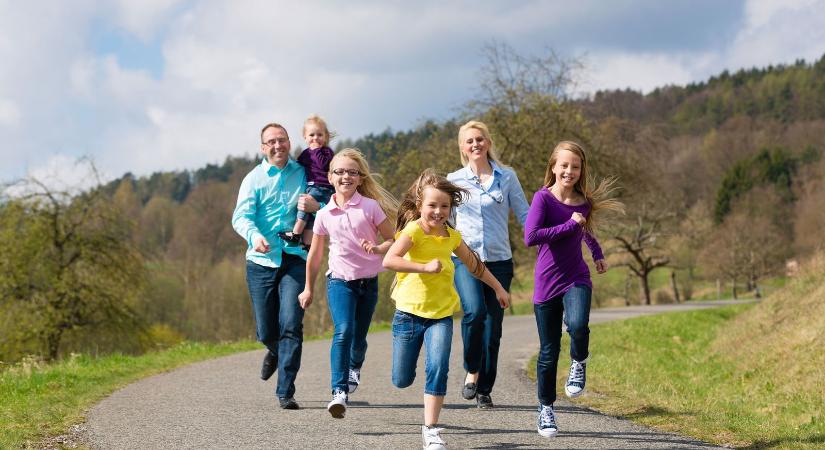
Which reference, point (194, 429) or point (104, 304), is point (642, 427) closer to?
point (194, 429)

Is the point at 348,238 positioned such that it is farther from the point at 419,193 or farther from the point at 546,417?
the point at 546,417

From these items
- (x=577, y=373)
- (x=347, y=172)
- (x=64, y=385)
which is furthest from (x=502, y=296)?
(x=64, y=385)

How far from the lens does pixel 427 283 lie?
5777 mm

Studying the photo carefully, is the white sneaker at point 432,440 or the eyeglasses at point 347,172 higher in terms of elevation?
the eyeglasses at point 347,172

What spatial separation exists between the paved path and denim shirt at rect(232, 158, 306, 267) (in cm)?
132

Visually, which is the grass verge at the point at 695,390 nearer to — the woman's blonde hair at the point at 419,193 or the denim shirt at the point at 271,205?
the woman's blonde hair at the point at 419,193

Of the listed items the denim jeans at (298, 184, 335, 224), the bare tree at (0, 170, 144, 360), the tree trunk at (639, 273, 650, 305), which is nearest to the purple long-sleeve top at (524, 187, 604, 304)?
the denim jeans at (298, 184, 335, 224)

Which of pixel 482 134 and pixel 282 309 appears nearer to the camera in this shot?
pixel 482 134

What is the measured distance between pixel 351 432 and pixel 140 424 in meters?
1.72

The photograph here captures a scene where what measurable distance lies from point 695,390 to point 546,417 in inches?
238

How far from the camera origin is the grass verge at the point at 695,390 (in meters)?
6.54

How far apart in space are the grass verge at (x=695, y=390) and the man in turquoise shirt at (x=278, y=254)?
269 centimetres

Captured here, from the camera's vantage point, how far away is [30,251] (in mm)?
30656

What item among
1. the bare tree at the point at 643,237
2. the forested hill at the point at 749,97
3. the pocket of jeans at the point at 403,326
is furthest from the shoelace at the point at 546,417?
the forested hill at the point at 749,97
